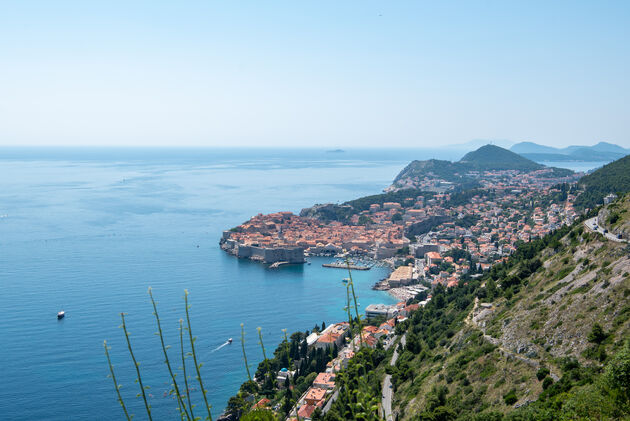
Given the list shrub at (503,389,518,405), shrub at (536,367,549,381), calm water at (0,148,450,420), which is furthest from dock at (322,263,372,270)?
shrub at (536,367,549,381)

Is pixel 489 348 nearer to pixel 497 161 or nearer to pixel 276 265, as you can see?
pixel 276 265

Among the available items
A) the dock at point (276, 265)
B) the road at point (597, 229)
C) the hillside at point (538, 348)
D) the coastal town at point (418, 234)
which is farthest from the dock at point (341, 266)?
the road at point (597, 229)

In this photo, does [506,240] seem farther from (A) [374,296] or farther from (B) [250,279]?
(B) [250,279]

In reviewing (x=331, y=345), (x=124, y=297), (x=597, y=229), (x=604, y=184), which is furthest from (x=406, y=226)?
(x=597, y=229)

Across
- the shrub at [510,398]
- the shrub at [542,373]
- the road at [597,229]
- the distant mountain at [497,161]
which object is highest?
the distant mountain at [497,161]

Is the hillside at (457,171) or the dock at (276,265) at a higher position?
the hillside at (457,171)

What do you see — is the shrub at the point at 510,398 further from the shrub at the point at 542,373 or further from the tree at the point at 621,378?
the tree at the point at 621,378

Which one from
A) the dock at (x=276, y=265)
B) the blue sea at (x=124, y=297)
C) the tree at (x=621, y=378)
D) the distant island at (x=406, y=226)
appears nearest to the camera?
the tree at (x=621, y=378)
